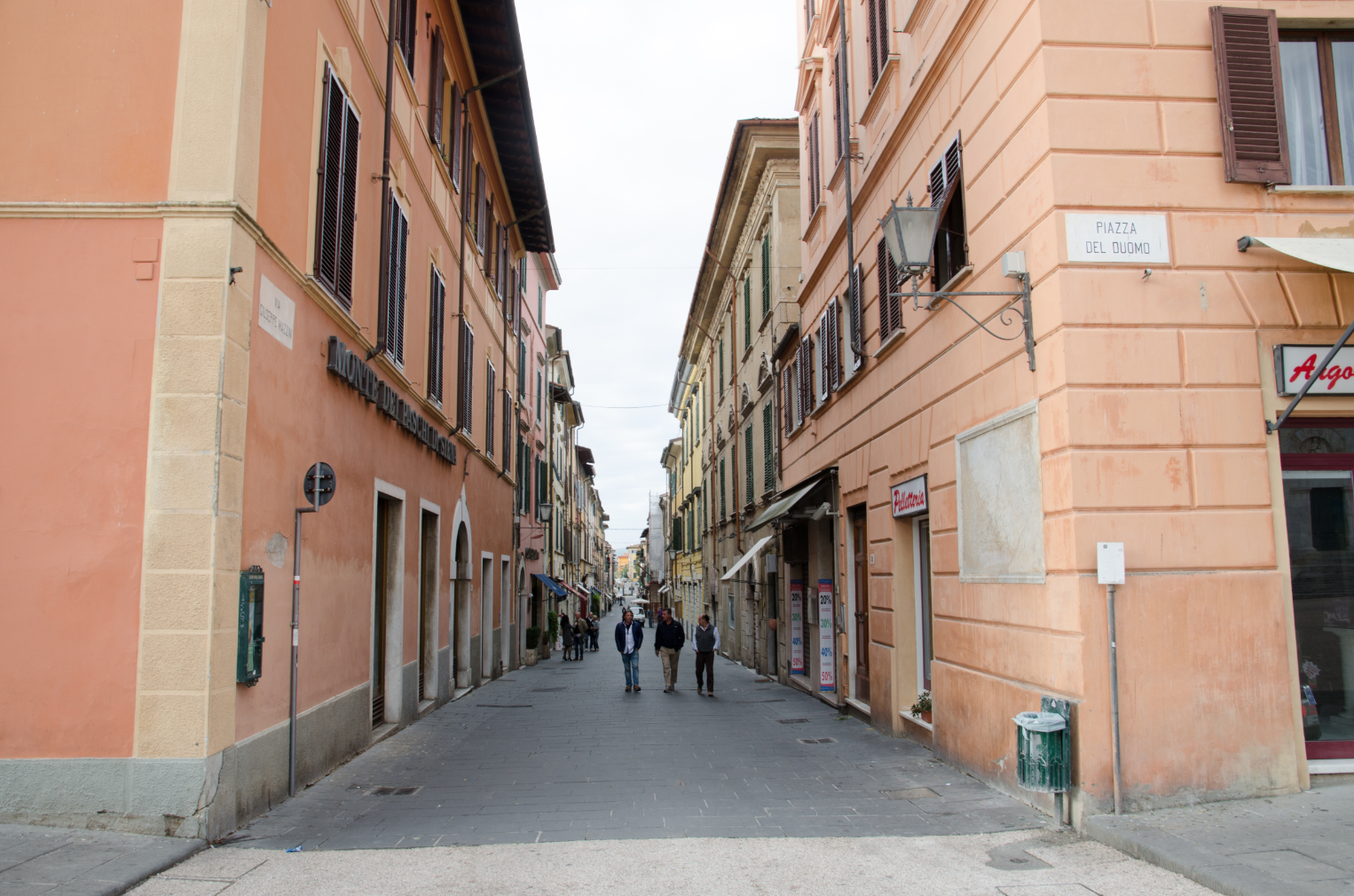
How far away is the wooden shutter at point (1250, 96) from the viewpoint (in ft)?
23.9

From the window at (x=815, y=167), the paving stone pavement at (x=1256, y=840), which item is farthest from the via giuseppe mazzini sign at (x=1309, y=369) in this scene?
the window at (x=815, y=167)

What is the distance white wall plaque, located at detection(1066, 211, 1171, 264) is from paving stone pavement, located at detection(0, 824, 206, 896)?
724 cm

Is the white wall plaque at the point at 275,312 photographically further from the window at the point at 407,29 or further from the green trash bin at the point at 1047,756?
the green trash bin at the point at 1047,756

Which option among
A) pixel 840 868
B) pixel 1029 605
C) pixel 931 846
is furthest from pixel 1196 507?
pixel 840 868

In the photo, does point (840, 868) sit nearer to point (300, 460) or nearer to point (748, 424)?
point (300, 460)

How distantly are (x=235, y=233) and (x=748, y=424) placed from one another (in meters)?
19.2

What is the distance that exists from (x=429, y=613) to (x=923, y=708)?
25.6 ft

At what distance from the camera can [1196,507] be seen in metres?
6.99

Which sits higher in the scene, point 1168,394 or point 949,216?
point 949,216

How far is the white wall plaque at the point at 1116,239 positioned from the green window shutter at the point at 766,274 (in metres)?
14.8

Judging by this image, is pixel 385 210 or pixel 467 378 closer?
pixel 385 210

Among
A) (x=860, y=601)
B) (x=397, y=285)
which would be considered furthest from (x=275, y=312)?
(x=860, y=601)

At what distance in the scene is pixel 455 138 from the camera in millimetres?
16516

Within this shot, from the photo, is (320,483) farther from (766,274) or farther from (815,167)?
(766,274)
